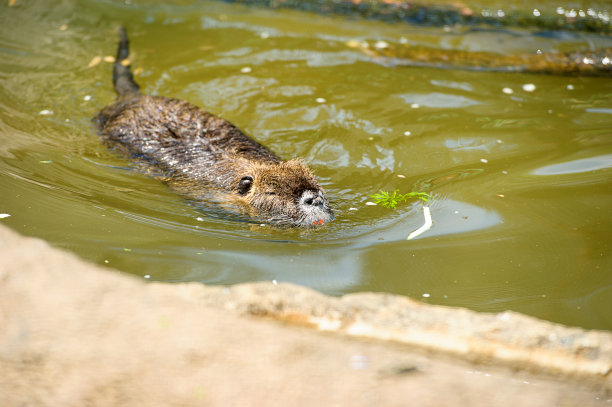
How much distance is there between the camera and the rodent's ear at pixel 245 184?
4535 mm

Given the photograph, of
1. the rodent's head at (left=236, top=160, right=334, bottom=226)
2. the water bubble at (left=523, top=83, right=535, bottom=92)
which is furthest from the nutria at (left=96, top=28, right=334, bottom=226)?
the water bubble at (left=523, top=83, right=535, bottom=92)

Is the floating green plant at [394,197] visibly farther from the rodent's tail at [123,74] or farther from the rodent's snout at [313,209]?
the rodent's tail at [123,74]

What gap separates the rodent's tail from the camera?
6.16 metres

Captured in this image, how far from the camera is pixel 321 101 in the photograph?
21.0 feet

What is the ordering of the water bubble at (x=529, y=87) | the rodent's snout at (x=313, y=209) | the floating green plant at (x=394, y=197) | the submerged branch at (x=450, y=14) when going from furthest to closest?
the submerged branch at (x=450, y=14)
the water bubble at (x=529, y=87)
the floating green plant at (x=394, y=197)
the rodent's snout at (x=313, y=209)

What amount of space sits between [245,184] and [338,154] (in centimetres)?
128

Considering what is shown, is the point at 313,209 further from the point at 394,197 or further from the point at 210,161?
the point at 210,161

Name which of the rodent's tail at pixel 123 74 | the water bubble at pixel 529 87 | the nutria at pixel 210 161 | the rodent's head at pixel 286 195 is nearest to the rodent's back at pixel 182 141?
the nutria at pixel 210 161

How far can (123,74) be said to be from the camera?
6453 mm

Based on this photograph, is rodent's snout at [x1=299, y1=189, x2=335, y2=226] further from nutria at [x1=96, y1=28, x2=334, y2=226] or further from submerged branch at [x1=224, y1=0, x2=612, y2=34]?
submerged branch at [x1=224, y1=0, x2=612, y2=34]

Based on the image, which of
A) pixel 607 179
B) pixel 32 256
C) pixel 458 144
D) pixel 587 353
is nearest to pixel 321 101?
pixel 458 144

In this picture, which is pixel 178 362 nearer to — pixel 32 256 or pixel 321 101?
pixel 32 256

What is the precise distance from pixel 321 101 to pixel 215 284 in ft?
11.5

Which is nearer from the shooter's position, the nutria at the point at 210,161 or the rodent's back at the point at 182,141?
the nutria at the point at 210,161
